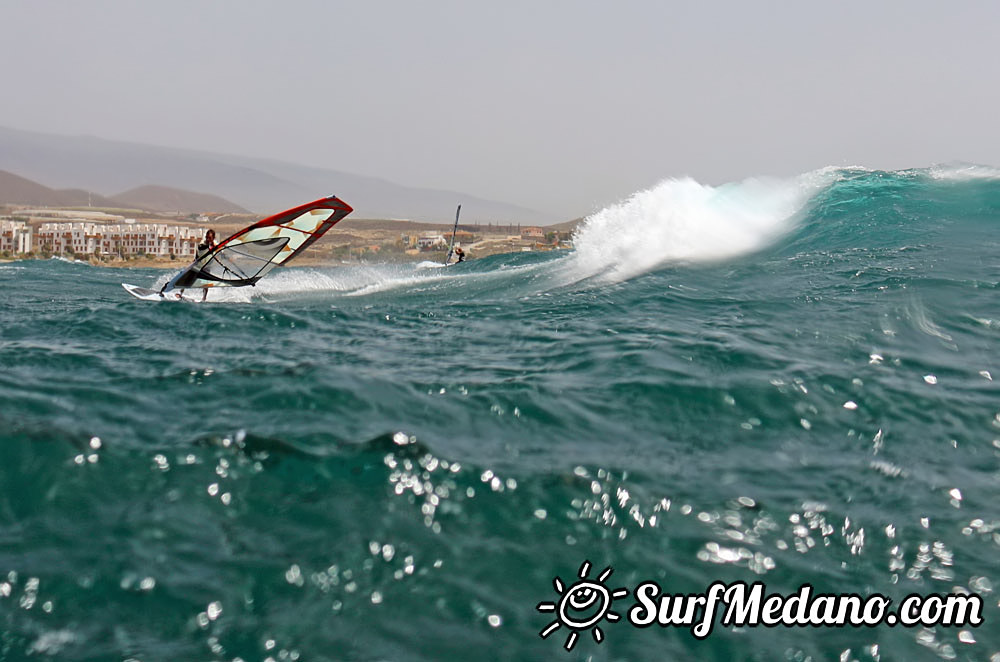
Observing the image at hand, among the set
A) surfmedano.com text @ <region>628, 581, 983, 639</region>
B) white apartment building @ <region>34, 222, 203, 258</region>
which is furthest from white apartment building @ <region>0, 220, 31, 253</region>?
surfmedano.com text @ <region>628, 581, 983, 639</region>

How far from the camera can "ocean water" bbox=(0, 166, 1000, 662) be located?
341 cm

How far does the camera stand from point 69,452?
4812 mm

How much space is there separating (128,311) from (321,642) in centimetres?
885

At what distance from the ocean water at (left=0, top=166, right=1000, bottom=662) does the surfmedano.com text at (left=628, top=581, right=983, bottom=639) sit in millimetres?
57

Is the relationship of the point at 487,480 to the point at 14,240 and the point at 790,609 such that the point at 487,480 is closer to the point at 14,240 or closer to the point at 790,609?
the point at 790,609

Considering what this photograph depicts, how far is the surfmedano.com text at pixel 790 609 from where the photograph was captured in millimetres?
3502

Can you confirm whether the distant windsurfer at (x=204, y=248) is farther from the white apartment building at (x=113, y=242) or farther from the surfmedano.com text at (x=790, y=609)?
the white apartment building at (x=113, y=242)

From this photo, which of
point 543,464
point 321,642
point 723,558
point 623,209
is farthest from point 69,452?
point 623,209

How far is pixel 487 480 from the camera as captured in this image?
457 cm

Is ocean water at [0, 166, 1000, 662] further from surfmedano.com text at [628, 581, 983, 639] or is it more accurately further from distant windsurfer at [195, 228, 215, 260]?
distant windsurfer at [195, 228, 215, 260]

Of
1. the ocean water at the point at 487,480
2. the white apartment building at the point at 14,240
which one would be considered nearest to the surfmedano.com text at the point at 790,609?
the ocean water at the point at 487,480

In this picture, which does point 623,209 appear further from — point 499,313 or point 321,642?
point 321,642

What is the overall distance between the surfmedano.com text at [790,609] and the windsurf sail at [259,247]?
49.8ft

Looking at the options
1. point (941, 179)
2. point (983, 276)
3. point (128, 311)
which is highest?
point (941, 179)
